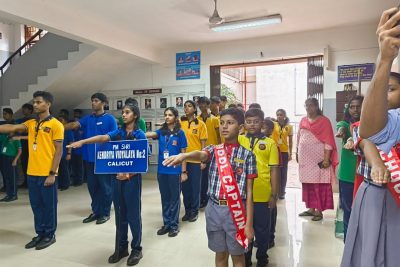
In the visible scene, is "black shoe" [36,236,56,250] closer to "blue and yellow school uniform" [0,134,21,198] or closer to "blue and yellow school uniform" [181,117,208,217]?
"blue and yellow school uniform" [181,117,208,217]

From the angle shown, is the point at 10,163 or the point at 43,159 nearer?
the point at 43,159

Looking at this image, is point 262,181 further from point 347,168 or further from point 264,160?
point 347,168

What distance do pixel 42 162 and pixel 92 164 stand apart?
2.82 feet

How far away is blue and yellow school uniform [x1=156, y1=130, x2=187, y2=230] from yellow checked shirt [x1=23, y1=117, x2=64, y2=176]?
103 centimetres

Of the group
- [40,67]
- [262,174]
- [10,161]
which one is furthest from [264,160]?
[40,67]

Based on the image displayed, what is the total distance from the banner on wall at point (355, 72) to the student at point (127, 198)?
13.0ft

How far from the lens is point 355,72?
16.2 ft

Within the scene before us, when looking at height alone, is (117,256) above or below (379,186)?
below

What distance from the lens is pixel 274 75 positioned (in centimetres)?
1117

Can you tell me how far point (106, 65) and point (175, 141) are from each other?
12.2 feet

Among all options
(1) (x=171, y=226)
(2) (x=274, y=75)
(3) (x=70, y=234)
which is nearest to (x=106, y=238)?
(3) (x=70, y=234)

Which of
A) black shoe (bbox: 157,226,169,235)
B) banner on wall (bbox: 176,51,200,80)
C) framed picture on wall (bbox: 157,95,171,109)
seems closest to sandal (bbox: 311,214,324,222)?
black shoe (bbox: 157,226,169,235)

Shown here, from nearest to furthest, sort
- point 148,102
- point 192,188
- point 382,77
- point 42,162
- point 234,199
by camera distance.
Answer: point 382,77 → point 234,199 → point 42,162 → point 192,188 → point 148,102

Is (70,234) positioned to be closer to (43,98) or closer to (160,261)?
(160,261)
